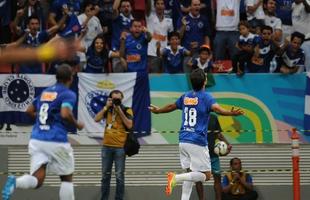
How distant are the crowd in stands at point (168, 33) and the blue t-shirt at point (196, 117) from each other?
10.5ft

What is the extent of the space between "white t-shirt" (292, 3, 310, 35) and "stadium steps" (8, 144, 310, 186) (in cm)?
303

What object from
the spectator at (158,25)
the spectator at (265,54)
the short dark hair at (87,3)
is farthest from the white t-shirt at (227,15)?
the short dark hair at (87,3)

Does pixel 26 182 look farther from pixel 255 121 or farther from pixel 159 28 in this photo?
pixel 159 28

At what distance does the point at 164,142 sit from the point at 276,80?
8.27ft

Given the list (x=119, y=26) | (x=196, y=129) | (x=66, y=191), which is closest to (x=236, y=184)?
(x=196, y=129)

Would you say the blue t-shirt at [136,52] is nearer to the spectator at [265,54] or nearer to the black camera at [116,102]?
the black camera at [116,102]

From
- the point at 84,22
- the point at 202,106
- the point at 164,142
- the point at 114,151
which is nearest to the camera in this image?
the point at 202,106

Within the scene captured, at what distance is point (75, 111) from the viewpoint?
16734 mm

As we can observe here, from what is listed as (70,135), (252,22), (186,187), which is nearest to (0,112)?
(70,135)

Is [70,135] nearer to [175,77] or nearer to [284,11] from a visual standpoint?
[175,77]

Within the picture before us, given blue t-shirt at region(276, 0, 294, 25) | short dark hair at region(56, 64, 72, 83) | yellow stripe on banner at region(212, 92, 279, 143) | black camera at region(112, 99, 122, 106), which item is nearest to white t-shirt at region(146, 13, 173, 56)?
yellow stripe on banner at region(212, 92, 279, 143)

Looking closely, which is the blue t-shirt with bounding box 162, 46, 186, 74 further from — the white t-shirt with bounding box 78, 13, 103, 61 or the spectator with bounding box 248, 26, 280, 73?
the white t-shirt with bounding box 78, 13, 103, 61

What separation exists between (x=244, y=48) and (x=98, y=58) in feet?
9.83

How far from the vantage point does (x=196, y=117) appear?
1386 cm
